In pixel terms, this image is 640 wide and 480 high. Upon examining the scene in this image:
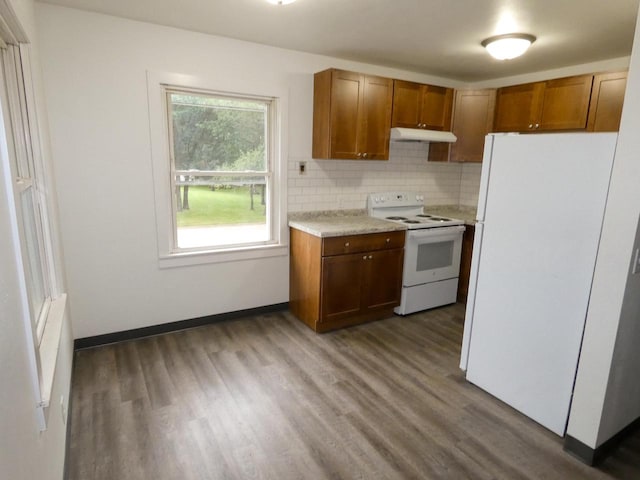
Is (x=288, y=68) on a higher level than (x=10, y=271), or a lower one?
higher

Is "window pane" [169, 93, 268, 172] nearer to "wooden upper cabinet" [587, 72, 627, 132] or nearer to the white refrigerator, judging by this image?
the white refrigerator

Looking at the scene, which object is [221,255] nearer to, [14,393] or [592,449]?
[14,393]

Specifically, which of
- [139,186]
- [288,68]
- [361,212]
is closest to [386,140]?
[361,212]

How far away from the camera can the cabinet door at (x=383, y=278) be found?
352cm

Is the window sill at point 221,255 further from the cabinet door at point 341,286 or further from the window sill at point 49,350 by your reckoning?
the window sill at point 49,350

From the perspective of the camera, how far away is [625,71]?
124 inches

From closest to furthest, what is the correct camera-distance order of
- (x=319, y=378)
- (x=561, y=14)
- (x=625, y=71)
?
(x=561, y=14), (x=319, y=378), (x=625, y=71)

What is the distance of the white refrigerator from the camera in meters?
1.96

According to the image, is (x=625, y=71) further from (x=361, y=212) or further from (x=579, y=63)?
(x=361, y=212)

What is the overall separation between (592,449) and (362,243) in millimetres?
2064

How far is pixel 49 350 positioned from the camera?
155cm

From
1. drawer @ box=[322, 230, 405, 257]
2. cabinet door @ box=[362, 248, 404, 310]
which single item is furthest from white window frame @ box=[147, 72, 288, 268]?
cabinet door @ box=[362, 248, 404, 310]

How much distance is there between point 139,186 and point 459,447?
2.80 metres

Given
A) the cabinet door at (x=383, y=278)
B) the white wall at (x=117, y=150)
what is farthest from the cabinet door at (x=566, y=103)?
Result: the white wall at (x=117, y=150)
